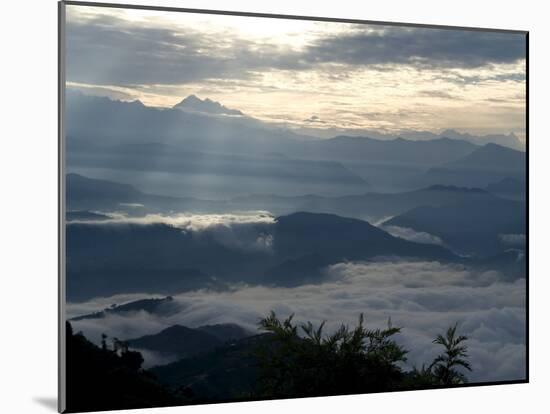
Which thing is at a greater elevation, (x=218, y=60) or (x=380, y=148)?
(x=218, y=60)

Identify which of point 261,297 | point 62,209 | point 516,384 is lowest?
point 516,384

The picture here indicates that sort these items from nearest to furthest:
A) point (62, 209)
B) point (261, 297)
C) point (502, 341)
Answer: point (62, 209) < point (261, 297) < point (502, 341)

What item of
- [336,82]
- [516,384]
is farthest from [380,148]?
[516,384]

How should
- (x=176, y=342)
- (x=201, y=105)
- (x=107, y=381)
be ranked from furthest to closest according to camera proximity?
(x=201, y=105) → (x=176, y=342) → (x=107, y=381)

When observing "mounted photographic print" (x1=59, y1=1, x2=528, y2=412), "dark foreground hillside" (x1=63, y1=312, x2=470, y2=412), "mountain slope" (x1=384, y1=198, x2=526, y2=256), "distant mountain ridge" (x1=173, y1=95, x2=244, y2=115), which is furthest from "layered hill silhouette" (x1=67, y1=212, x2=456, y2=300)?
"distant mountain ridge" (x1=173, y1=95, x2=244, y2=115)

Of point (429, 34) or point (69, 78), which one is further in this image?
point (429, 34)

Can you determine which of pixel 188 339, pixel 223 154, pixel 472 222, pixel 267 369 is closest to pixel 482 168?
pixel 472 222

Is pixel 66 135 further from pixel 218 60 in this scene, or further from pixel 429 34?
pixel 429 34

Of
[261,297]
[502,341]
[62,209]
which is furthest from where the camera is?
[502,341]

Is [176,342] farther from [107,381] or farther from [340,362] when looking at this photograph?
[340,362]
